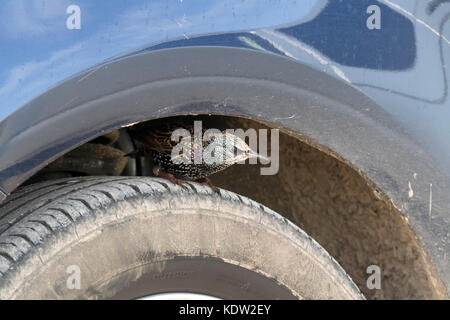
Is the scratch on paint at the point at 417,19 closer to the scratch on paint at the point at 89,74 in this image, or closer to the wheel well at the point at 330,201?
the wheel well at the point at 330,201

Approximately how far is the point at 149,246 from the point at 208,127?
0.48 meters

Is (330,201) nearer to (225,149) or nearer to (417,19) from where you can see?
(225,149)

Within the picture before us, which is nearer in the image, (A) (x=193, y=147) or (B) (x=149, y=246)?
(B) (x=149, y=246)

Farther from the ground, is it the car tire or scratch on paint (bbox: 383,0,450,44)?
scratch on paint (bbox: 383,0,450,44)

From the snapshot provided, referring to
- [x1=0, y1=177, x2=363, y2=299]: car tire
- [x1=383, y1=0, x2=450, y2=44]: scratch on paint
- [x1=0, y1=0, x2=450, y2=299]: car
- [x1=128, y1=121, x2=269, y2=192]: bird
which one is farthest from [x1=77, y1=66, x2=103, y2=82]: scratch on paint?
[x1=383, y1=0, x2=450, y2=44]: scratch on paint

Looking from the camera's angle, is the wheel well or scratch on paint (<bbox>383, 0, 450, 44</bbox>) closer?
scratch on paint (<bbox>383, 0, 450, 44</bbox>)

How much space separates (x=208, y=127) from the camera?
6.95 feet

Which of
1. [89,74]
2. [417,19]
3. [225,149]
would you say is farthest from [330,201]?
[89,74]

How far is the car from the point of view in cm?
165

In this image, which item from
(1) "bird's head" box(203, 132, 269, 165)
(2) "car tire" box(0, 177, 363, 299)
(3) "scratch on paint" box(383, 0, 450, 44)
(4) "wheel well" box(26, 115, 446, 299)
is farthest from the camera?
(4) "wheel well" box(26, 115, 446, 299)

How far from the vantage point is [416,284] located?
221 cm

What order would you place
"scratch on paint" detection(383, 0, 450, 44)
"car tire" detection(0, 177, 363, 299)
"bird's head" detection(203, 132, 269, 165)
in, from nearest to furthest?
"car tire" detection(0, 177, 363, 299) → "scratch on paint" detection(383, 0, 450, 44) → "bird's head" detection(203, 132, 269, 165)

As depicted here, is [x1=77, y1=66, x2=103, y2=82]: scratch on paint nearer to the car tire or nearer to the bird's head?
the car tire

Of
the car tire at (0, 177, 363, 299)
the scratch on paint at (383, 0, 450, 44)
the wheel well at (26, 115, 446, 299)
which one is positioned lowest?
the car tire at (0, 177, 363, 299)
